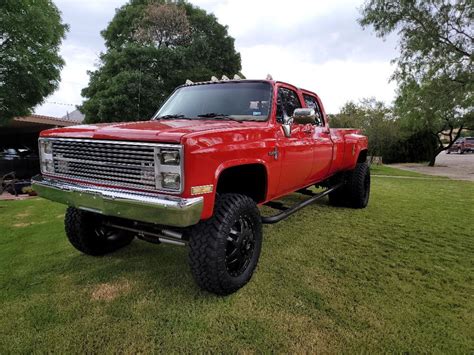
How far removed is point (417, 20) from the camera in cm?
1384

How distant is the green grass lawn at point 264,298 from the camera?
2.19 m

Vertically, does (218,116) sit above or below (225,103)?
below

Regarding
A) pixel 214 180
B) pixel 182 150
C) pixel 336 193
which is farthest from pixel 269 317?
pixel 336 193

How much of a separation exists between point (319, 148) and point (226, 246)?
211 centimetres

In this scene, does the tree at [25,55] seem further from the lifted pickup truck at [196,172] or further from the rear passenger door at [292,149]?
the rear passenger door at [292,149]

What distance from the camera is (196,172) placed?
2277 mm

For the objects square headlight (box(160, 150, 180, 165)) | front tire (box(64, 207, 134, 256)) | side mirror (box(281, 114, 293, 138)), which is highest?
side mirror (box(281, 114, 293, 138))

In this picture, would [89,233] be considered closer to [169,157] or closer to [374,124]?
[169,157]

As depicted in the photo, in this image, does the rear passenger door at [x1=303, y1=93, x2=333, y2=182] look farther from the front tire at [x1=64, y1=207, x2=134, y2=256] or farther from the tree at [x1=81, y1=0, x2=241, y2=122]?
the tree at [x1=81, y1=0, x2=241, y2=122]

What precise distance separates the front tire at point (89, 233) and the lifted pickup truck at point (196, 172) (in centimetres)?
1

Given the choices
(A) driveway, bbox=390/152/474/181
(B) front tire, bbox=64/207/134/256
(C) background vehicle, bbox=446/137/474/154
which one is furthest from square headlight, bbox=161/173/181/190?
(C) background vehicle, bbox=446/137/474/154

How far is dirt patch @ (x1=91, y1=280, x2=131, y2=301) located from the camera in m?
2.71

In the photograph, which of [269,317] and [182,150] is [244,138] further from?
[269,317]

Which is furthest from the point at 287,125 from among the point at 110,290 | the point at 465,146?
the point at 465,146
